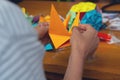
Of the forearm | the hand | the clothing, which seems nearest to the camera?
the clothing

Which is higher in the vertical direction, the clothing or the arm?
the clothing

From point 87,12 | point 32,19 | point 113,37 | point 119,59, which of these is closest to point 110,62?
point 119,59

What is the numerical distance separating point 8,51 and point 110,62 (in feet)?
1.60

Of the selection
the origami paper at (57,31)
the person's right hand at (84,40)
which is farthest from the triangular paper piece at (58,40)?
the person's right hand at (84,40)

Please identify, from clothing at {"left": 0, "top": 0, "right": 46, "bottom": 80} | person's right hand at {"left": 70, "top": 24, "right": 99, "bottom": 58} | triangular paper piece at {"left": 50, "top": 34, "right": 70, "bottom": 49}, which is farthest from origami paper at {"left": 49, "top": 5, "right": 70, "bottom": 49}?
clothing at {"left": 0, "top": 0, "right": 46, "bottom": 80}

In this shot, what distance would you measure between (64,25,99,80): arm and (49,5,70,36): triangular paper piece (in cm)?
10

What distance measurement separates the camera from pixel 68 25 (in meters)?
1.10

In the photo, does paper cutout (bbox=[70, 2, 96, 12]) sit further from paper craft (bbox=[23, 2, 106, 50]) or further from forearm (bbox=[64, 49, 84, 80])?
forearm (bbox=[64, 49, 84, 80])

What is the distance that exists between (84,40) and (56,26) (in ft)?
0.53

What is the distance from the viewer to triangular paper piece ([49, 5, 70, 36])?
0.99m

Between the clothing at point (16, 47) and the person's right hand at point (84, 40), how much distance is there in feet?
1.00

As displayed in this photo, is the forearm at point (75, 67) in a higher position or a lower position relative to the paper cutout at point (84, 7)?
lower

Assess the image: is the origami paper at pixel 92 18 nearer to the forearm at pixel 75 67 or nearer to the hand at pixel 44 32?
the hand at pixel 44 32

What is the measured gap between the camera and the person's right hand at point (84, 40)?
0.85m
